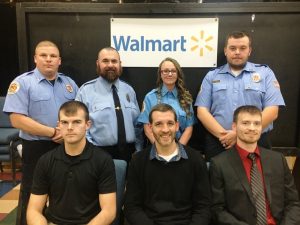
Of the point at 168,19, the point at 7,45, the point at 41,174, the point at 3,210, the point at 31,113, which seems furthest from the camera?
the point at 7,45

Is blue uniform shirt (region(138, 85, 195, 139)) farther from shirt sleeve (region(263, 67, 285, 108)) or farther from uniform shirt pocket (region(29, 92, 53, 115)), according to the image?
uniform shirt pocket (region(29, 92, 53, 115))

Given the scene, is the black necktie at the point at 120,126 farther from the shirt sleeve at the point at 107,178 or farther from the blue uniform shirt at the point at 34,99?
the shirt sleeve at the point at 107,178

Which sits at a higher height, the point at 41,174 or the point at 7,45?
the point at 7,45

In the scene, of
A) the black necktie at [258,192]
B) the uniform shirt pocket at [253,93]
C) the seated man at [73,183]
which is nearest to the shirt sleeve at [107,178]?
the seated man at [73,183]

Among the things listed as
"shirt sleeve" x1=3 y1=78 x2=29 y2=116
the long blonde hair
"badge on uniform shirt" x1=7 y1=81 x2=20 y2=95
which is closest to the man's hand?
the long blonde hair

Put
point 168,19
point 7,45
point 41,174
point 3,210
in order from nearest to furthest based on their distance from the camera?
1. point 41,174
2. point 168,19
3. point 3,210
4. point 7,45

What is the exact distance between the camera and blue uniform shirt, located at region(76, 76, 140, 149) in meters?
2.73

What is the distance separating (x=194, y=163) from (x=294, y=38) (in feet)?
6.05

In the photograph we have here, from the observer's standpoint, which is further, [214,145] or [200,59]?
[200,59]

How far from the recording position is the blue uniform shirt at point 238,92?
107 inches

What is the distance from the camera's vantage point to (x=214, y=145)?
2.79 metres

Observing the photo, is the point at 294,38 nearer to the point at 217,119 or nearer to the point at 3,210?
the point at 217,119

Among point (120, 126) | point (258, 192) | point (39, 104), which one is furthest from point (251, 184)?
point (39, 104)

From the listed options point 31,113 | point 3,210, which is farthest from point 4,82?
point 31,113
